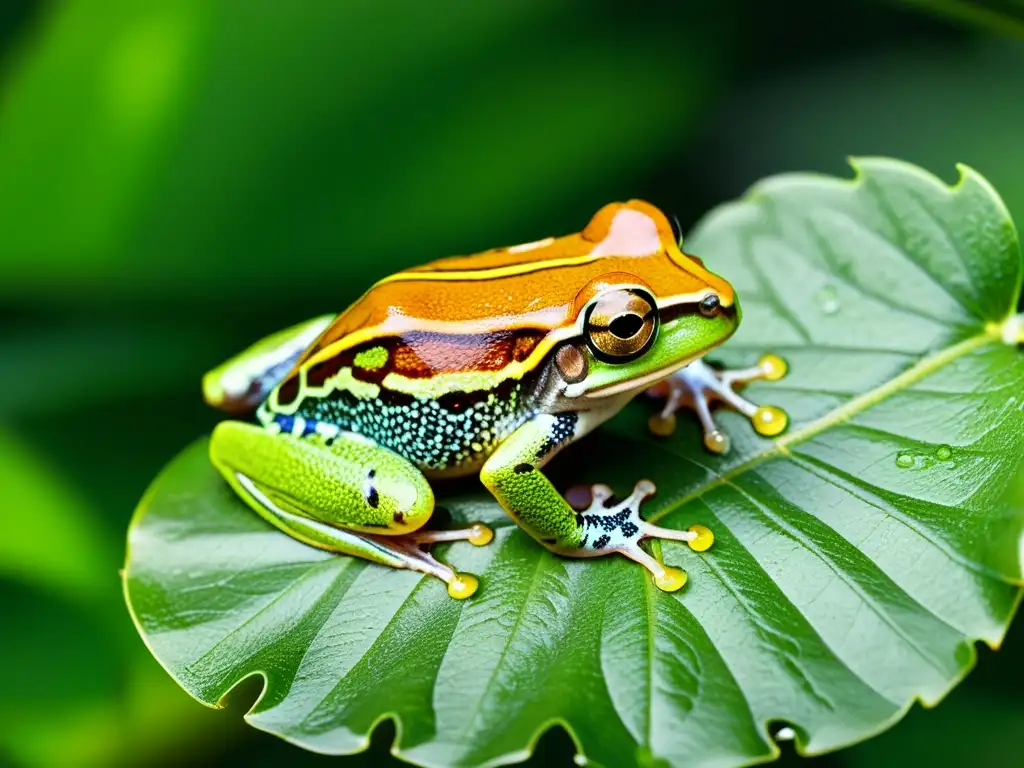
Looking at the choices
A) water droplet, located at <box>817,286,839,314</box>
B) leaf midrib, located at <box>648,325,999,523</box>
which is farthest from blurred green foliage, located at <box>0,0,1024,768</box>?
leaf midrib, located at <box>648,325,999,523</box>

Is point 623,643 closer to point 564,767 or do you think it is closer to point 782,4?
point 564,767

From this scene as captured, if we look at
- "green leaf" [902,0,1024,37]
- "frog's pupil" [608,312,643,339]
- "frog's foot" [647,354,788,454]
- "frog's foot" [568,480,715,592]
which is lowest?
"frog's foot" [568,480,715,592]

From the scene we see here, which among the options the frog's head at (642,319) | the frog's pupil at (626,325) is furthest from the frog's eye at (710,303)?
the frog's pupil at (626,325)

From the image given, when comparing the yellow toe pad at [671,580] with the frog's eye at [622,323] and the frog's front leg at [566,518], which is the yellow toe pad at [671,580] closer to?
the frog's front leg at [566,518]

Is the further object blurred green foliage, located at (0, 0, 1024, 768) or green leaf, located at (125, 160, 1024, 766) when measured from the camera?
blurred green foliage, located at (0, 0, 1024, 768)

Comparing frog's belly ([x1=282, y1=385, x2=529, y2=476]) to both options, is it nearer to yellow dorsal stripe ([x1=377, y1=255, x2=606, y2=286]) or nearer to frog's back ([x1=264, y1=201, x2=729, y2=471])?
frog's back ([x1=264, y1=201, x2=729, y2=471])

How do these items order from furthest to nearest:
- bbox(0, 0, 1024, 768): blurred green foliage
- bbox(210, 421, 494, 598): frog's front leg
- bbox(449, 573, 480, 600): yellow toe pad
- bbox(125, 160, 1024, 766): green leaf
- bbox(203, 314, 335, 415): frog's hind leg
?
bbox(0, 0, 1024, 768): blurred green foliage
bbox(203, 314, 335, 415): frog's hind leg
bbox(210, 421, 494, 598): frog's front leg
bbox(449, 573, 480, 600): yellow toe pad
bbox(125, 160, 1024, 766): green leaf

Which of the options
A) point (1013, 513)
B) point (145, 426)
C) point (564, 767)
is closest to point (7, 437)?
point (145, 426)
